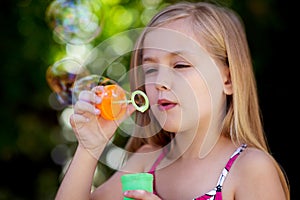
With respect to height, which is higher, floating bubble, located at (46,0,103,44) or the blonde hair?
the blonde hair

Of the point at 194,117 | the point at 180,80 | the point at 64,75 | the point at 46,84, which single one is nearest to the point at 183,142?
the point at 194,117

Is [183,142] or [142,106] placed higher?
[142,106]

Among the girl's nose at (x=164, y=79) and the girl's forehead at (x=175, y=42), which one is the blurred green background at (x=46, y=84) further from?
the girl's nose at (x=164, y=79)

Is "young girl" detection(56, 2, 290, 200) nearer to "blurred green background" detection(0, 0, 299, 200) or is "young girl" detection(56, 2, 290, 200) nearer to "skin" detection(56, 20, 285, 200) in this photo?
"skin" detection(56, 20, 285, 200)

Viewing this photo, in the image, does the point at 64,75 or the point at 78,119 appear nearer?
the point at 78,119

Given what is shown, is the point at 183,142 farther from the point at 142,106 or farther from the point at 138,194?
the point at 138,194

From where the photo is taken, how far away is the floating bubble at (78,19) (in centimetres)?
251

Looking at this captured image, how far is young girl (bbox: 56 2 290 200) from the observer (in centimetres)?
174

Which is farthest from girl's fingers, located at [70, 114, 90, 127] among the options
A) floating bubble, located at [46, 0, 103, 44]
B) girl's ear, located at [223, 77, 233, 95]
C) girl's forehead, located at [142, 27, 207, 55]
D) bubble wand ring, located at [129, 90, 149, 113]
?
floating bubble, located at [46, 0, 103, 44]

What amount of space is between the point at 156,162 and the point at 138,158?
3.0 inches

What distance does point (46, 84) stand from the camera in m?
3.16

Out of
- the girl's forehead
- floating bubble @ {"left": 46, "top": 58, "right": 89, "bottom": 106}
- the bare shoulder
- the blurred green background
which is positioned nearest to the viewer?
the bare shoulder

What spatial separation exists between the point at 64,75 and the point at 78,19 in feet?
0.92

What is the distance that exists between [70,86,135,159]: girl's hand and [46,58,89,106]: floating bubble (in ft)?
1.41
